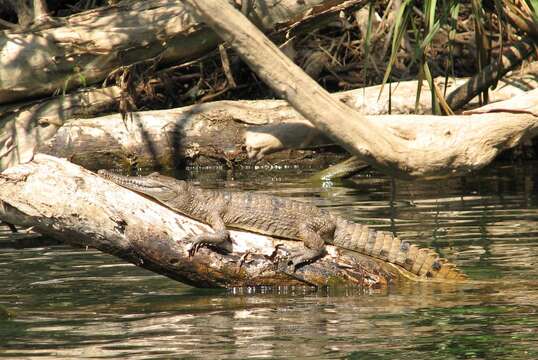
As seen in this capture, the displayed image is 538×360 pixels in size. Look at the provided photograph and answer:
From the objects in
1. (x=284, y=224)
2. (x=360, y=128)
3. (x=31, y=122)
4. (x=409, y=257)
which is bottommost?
(x=409, y=257)

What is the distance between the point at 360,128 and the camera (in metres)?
6.96

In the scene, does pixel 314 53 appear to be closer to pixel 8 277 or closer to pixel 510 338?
pixel 8 277

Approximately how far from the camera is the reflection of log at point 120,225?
19.6 ft

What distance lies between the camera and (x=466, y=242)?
8.33 metres

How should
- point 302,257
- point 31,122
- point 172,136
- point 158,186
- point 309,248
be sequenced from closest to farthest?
point 302,257, point 309,248, point 158,186, point 31,122, point 172,136

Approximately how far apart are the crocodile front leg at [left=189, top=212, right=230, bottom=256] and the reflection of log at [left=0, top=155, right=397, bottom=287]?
5 centimetres

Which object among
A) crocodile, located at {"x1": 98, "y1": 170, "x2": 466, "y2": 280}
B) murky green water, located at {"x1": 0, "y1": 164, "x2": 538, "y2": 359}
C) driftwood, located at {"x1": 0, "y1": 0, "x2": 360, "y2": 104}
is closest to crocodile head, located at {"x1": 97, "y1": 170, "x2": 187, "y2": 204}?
crocodile, located at {"x1": 98, "y1": 170, "x2": 466, "y2": 280}

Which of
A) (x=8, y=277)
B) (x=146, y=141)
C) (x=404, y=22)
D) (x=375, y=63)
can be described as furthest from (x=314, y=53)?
(x=8, y=277)

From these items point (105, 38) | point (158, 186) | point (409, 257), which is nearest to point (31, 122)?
point (105, 38)

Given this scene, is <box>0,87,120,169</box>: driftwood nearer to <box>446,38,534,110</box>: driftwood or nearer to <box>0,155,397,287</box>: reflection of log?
<box>446,38,534,110</box>: driftwood

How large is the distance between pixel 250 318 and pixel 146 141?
740cm

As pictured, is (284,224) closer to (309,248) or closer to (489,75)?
(309,248)

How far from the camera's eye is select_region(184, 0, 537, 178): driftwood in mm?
6977

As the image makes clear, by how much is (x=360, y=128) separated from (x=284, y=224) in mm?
875
